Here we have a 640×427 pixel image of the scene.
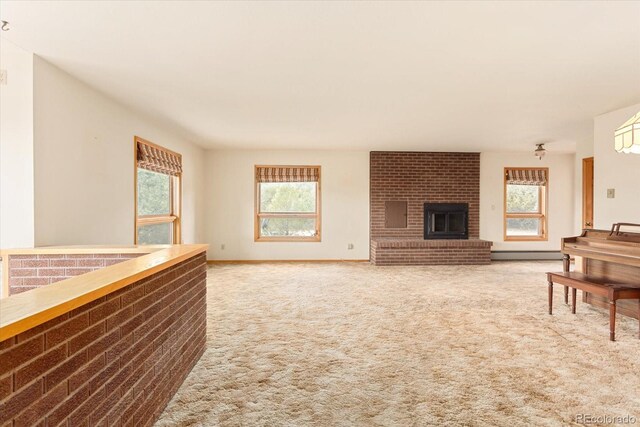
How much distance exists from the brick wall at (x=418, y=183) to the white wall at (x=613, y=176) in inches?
118

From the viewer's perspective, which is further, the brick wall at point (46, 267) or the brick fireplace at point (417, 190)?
the brick fireplace at point (417, 190)

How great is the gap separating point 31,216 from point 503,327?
4.24 meters

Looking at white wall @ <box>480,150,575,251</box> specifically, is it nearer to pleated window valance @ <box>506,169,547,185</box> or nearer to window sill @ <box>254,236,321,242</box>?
pleated window valance @ <box>506,169,547,185</box>

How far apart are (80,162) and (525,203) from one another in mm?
8224

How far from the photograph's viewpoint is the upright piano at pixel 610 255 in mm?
3410

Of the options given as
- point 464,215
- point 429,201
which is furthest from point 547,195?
point 429,201

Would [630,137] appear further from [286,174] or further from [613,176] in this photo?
[286,174]

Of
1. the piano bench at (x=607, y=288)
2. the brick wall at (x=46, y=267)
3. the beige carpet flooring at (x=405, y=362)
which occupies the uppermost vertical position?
the brick wall at (x=46, y=267)

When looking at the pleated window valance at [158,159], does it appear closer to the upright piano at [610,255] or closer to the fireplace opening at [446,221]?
the fireplace opening at [446,221]

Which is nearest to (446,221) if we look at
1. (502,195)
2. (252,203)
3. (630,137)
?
(502,195)

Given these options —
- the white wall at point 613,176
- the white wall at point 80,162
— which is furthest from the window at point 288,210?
the white wall at point 613,176

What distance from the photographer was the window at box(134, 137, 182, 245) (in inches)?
182

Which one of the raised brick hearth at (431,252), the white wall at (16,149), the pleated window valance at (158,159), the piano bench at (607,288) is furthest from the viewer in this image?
the raised brick hearth at (431,252)

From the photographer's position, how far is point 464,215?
743 cm
